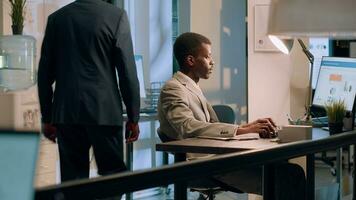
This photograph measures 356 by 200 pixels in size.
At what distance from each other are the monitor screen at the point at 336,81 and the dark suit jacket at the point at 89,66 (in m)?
1.57

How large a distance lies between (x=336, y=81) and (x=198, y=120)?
62.2 inches

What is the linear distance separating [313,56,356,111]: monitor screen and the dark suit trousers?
5.27 feet

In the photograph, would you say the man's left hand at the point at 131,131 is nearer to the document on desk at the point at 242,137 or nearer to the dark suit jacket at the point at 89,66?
the dark suit jacket at the point at 89,66

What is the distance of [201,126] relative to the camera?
2.92m

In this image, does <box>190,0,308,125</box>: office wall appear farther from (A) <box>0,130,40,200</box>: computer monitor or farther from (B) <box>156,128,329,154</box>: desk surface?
(A) <box>0,130,40,200</box>: computer monitor

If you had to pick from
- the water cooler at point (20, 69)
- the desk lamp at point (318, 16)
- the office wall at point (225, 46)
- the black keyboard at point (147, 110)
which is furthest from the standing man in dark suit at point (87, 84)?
the office wall at point (225, 46)

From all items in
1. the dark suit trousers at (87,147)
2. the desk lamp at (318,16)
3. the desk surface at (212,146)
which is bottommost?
the dark suit trousers at (87,147)

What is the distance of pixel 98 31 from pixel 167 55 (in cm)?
245

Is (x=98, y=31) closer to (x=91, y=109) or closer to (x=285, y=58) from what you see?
(x=91, y=109)

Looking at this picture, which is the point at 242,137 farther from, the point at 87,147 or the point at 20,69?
the point at 20,69

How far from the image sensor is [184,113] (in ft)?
9.77

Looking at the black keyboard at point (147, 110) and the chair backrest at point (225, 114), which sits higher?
the chair backrest at point (225, 114)

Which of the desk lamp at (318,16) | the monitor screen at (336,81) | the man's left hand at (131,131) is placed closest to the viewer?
the desk lamp at (318,16)

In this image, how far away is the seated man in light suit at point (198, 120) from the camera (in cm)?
280
